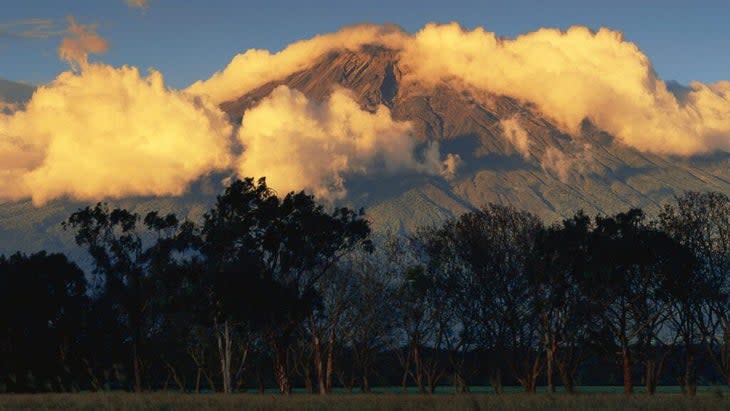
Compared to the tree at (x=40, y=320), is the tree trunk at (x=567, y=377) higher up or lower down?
lower down

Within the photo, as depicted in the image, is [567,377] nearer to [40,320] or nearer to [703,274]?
[703,274]

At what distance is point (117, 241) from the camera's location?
277 feet

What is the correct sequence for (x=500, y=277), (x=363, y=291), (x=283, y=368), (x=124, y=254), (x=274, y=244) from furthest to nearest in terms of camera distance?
1. (x=363, y=291)
2. (x=124, y=254)
3. (x=500, y=277)
4. (x=274, y=244)
5. (x=283, y=368)

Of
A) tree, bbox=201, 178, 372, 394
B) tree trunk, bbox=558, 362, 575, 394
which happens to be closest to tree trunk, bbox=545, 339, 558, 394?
tree trunk, bbox=558, 362, 575, 394

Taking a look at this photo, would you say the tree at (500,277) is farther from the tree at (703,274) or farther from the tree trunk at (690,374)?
the tree trunk at (690,374)

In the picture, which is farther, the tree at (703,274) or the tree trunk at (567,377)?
the tree trunk at (567,377)

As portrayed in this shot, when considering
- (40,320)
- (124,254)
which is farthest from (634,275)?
(40,320)

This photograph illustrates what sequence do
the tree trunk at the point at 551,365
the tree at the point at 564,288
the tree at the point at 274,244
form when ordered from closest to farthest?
1. the tree at the point at 274,244
2. the tree trunk at the point at 551,365
3. the tree at the point at 564,288

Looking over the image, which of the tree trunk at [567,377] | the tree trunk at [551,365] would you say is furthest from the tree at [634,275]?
the tree trunk at [567,377]

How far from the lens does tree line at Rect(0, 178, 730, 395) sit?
71750 mm

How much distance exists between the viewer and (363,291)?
93750mm

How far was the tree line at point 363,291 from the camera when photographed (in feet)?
235

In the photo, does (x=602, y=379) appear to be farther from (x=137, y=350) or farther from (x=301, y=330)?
(x=137, y=350)

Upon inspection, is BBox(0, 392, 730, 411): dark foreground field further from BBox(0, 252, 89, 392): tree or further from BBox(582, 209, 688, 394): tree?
BBox(0, 252, 89, 392): tree
